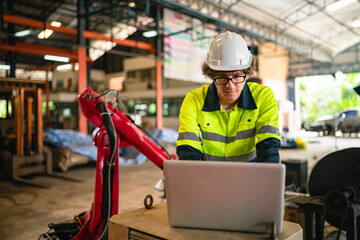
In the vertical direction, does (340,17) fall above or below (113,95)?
above

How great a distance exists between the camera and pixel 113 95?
2680 mm

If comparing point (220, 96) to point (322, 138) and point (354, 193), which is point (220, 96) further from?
point (322, 138)

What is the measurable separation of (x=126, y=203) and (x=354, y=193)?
308 cm

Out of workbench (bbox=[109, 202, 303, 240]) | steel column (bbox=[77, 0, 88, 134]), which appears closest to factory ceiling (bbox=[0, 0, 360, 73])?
steel column (bbox=[77, 0, 88, 134])

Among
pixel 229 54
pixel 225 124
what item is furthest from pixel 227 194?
pixel 229 54

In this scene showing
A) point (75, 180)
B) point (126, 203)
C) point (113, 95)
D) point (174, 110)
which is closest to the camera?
point (113, 95)

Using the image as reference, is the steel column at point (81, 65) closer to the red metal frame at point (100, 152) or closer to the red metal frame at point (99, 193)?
the red metal frame at point (100, 152)

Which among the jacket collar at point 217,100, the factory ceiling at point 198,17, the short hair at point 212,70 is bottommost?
the jacket collar at point 217,100

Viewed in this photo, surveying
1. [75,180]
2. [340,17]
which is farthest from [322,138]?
[75,180]

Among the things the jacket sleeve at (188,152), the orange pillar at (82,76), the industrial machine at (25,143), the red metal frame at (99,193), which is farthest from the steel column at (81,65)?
the jacket sleeve at (188,152)

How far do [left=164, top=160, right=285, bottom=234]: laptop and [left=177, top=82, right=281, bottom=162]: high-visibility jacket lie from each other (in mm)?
495

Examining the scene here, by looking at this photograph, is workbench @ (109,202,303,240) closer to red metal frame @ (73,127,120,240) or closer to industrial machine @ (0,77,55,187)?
red metal frame @ (73,127,120,240)

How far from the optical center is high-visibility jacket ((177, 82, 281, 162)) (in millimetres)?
1712

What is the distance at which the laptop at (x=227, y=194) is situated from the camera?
3.53 feet
